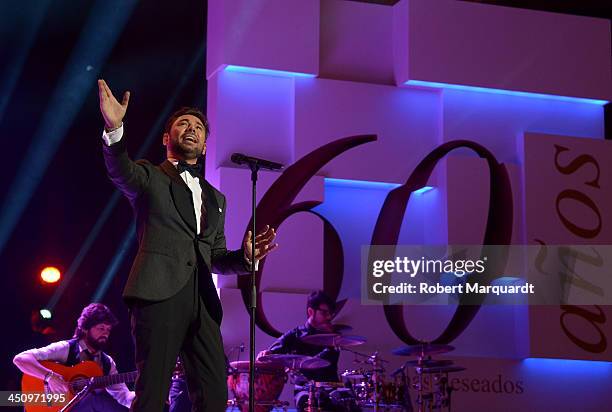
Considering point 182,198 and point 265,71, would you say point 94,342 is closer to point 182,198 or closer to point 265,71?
point 265,71

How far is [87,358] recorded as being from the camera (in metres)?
6.88

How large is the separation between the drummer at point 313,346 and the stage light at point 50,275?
2057mm

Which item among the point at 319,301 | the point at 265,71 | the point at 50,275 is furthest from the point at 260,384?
the point at 265,71

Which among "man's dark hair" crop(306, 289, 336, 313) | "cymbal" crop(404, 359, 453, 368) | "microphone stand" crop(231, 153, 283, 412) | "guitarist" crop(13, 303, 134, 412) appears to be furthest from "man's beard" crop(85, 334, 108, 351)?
"microphone stand" crop(231, 153, 283, 412)

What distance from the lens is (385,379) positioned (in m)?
7.85

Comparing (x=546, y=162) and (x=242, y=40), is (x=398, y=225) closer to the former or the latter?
(x=546, y=162)

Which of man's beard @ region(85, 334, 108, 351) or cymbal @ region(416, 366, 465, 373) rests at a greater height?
man's beard @ region(85, 334, 108, 351)

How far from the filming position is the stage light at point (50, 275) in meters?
7.96

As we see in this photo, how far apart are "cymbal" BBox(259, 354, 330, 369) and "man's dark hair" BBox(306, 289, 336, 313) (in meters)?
0.67

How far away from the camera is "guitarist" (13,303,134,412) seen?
6645 millimetres

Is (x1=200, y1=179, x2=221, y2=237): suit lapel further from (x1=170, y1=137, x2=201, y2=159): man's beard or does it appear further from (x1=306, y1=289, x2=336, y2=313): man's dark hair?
(x1=306, y1=289, x2=336, y2=313): man's dark hair

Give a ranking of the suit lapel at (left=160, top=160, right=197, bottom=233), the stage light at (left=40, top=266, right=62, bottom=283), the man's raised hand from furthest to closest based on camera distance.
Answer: the stage light at (left=40, top=266, right=62, bottom=283) < the suit lapel at (left=160, top=160, right=197, bottom=233) < the man's raised hand

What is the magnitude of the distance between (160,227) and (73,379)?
145 inches

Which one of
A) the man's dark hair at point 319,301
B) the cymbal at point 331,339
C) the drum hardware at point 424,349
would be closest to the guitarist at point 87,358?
the cymbal at point 331,339
